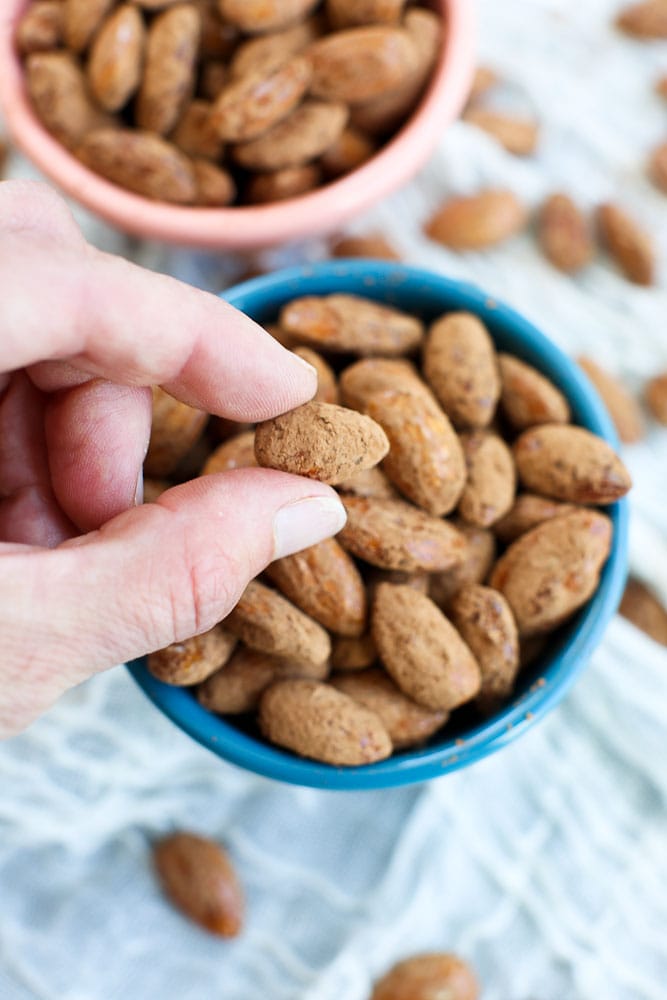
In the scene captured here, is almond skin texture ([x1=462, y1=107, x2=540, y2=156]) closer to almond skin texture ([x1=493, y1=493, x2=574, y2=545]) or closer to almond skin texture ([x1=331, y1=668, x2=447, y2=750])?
almond skin texture ([x1=493, y1=493, x2=574, y2=545])

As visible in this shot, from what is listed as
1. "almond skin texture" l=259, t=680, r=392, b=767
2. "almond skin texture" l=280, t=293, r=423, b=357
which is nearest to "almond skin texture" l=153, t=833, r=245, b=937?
"almond skin texture" l=259, t=680, r=392, b=767

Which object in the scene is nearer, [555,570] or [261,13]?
[555,570]

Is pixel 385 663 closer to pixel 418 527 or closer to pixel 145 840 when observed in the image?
pixel 418 527

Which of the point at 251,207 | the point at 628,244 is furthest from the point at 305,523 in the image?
the point at 628,244

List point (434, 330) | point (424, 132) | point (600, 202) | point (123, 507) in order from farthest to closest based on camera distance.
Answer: point (600, 202) < point (424, 132) < point (434, 330) < point (123, 507)

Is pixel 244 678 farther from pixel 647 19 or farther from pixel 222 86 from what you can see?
pixel 647 19

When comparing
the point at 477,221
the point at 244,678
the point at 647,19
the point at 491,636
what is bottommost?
the point at 244,678

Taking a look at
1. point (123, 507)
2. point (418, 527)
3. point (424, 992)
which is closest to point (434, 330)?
point (418, 527)


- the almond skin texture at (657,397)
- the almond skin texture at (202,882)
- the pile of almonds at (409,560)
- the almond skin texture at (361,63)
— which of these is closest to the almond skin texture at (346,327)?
the pile of almonds at (409,560)

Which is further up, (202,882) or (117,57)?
(117,57)
